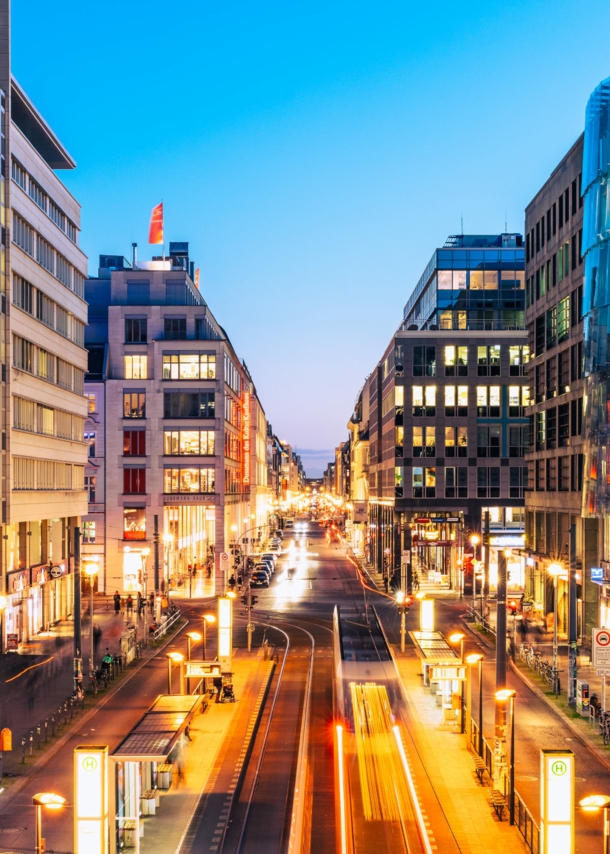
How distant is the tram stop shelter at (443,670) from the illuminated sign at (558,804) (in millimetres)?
17940

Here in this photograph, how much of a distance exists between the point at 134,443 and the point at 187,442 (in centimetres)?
539

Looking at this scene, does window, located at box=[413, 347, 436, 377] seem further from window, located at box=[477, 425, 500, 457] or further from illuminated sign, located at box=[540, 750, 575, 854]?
illuminated sign, located at box=[540, 750, 575, 854]

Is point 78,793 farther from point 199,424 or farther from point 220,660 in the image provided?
point 199,424

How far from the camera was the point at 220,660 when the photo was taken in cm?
4806

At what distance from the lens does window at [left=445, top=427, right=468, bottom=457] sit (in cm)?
10025

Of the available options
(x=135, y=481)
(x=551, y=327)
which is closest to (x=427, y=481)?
(x=135, y=481)

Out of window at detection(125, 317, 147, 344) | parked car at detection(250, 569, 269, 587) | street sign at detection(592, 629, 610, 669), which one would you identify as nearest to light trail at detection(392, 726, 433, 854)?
street sign at detection(592, 629, 610, 669)

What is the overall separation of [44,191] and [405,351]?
147ft

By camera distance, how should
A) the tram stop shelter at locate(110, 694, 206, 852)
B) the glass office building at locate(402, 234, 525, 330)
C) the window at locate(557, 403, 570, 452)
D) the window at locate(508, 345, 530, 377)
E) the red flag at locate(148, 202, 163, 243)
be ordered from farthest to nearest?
the glass office building at locate(402, 234, 525, 330) → the red flag at locate(148, 202, 163, 243) → the window at locate(508, 345, 530, 377) → the window at locate(557, 403, 570, 452) → the tram stop shelter at locate(110, 694, 206, 852)

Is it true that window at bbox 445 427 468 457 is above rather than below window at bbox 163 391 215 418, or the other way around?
below

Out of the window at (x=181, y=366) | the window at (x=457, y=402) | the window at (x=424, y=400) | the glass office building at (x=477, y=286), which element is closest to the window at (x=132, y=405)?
the window at (x=181, y=366)

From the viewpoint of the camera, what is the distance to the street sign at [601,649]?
118 feet

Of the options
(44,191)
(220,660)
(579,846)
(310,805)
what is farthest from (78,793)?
(44,191)

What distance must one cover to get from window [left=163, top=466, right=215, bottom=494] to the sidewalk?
57847 millimetres
